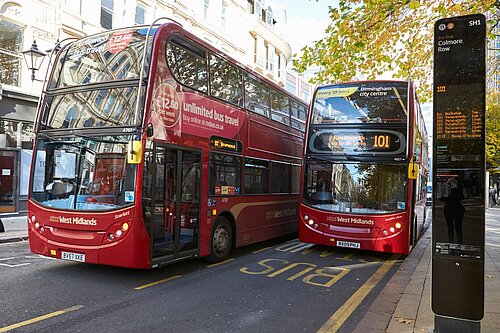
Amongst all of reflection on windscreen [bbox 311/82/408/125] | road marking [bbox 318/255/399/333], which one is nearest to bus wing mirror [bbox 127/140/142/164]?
road marking [bbox 318/255/399/333]

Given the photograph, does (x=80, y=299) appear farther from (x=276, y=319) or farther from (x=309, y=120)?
(x=309, y=120)

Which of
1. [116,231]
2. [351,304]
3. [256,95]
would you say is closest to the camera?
[351,304]

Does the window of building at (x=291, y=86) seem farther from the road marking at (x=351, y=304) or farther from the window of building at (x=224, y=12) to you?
the road marking at (x=351, y=304)

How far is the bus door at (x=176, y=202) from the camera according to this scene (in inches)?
267

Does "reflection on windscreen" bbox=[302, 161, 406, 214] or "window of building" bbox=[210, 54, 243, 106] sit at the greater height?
"window of building" bbox=[210, 54, 243, 106]

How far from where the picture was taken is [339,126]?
975 centimetres

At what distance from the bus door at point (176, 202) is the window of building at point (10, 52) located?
1082 cm

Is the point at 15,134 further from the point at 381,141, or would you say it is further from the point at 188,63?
the point at 381,141

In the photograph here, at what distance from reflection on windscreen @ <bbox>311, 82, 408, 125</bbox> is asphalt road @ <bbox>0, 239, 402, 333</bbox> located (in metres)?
3.24

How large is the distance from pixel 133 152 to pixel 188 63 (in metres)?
2.26

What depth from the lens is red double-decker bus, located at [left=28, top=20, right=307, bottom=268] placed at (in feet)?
21.0

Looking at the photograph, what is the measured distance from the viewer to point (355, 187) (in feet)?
31.1

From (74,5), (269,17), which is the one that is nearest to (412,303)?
(74,5)

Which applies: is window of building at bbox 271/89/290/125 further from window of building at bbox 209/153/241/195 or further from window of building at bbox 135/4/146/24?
window of building at bbox 135/4/146/24
